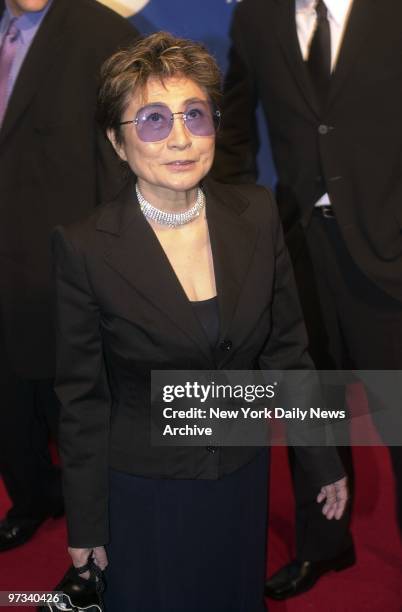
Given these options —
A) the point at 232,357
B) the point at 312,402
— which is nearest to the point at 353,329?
the point at 312,402

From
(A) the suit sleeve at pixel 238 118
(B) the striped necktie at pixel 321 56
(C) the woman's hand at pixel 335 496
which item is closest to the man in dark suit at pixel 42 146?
Result: (A) the suit sleeve at pixel 238 118

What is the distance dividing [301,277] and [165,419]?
954mm

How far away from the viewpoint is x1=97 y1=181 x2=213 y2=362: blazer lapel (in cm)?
197

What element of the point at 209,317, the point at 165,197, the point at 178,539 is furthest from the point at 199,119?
the point at 178,539

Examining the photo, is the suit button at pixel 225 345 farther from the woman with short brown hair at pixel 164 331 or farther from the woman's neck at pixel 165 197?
the woman's neck at pixel 165 197

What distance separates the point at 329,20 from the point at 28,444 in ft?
5.99

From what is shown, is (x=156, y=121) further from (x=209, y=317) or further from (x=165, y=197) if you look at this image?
(x=209, y=317)

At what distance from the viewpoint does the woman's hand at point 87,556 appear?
2061 millimetres

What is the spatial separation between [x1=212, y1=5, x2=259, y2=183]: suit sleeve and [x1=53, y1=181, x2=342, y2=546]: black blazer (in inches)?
33.6

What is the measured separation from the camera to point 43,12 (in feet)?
8.95

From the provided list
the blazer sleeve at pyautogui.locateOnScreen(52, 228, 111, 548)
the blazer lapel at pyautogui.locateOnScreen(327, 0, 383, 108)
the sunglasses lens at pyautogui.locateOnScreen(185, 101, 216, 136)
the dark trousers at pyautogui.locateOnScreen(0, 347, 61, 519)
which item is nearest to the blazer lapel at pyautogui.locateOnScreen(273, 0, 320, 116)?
the blazer lapel at pyautogui.locateOnScreen(327, 0, 383, 108)

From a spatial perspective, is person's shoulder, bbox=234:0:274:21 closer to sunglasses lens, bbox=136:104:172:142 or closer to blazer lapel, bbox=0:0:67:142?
blazer lapel, bbox=0:0:67:142

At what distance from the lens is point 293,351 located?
2.19 metres

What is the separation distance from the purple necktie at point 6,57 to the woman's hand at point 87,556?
1379 mm
